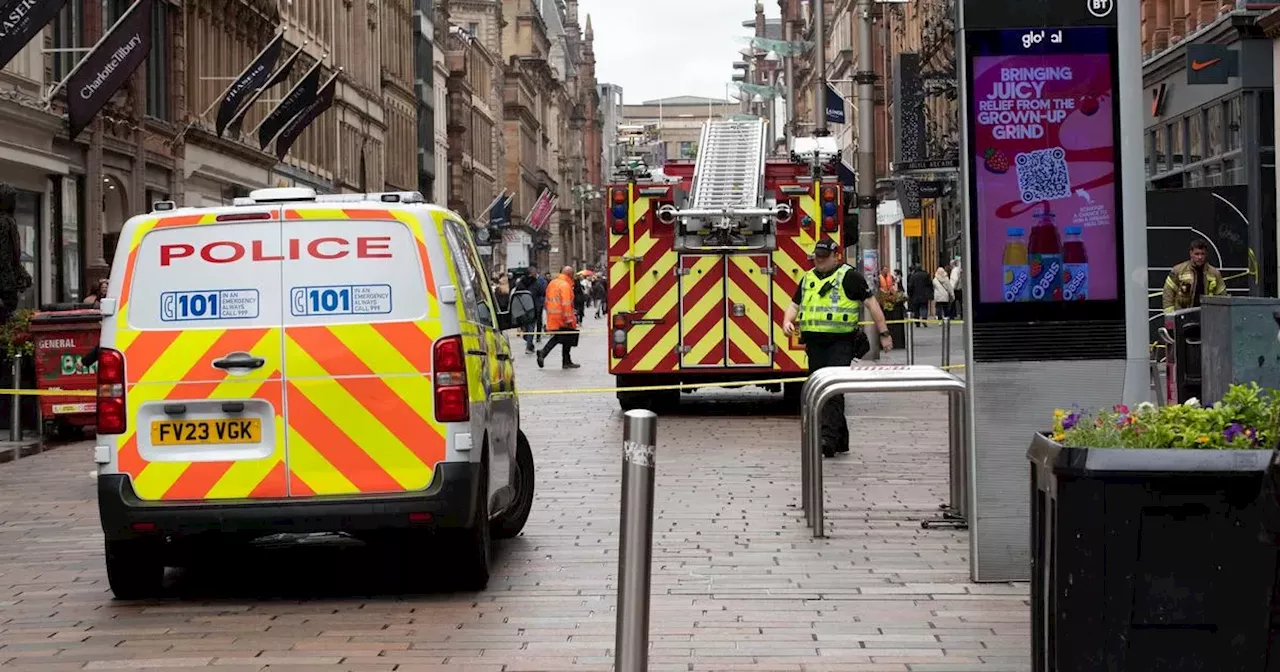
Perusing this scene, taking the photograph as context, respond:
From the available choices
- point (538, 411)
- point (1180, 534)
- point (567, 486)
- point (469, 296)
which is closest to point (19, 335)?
point (538, 411)

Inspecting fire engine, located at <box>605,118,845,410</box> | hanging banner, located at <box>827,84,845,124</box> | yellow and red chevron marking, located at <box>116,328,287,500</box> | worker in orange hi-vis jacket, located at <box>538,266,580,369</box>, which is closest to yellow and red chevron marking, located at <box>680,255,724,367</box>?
fire engine, located at <box>605,118,845,410</box>

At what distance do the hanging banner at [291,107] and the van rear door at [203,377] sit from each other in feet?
111

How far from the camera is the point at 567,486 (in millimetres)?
14844

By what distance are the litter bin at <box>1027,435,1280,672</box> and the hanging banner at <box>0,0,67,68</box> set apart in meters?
22.6

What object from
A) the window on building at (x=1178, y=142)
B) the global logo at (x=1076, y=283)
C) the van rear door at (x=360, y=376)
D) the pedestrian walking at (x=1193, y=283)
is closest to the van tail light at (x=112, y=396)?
the van rear door at (x=360, y=376)

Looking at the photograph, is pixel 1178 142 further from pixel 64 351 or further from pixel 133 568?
pixel 133 568

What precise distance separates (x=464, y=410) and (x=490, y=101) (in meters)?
109

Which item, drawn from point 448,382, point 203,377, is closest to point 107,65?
point 203,377

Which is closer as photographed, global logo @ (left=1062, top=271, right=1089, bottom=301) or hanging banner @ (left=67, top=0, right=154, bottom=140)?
global logo @ (left=1062, top=271, right=1089, bottom=301)

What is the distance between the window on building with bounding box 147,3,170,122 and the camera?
41.6m

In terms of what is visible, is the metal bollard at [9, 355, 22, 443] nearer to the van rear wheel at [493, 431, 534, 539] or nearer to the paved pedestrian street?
the paved pedestrian street

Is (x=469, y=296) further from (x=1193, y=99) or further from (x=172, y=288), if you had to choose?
(x=1193, y=99)

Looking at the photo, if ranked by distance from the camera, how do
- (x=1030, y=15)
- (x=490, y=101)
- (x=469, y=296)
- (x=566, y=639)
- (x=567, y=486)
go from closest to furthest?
1. (x=566, y=639)
2. (x=1030, y=15)
3. (x=469, y=296)
4. (x=567, y=486)
5. (x=490, y=101)

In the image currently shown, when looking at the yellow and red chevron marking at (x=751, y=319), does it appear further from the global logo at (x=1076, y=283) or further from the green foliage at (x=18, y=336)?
the global logo at (x=1076, y=283)
